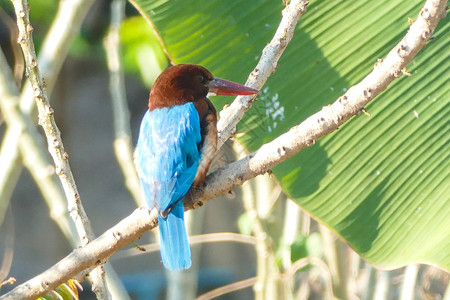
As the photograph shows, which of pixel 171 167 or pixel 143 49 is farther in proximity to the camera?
pixel 143 49

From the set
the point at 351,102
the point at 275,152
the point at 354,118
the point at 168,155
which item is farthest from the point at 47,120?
the point at 354,118

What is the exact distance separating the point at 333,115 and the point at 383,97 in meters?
0.86

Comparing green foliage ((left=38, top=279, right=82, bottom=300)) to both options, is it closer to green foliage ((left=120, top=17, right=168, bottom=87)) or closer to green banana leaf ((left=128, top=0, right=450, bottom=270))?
green banana leaf ((left=128, top=0, right=450, bottom=270))

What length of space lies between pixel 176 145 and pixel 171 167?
Result: 0.07 m

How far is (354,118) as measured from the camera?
225cm

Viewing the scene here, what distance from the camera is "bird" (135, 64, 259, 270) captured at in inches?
A: 71.0

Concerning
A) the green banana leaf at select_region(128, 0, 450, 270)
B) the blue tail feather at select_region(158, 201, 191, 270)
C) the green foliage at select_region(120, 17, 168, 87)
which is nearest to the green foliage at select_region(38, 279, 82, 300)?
the blue tail feather at select_region(158, 201, 191, 270)

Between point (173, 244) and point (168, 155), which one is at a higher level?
point (168, 155)

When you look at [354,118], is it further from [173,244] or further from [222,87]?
[173,244]

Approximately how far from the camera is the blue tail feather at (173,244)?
1.80m

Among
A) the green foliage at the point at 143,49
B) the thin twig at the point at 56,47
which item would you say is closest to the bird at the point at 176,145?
the thin twig at the point at 56,47

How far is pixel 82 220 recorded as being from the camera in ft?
5.36

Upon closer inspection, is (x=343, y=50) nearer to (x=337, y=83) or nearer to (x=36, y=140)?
(x=337, y=83)

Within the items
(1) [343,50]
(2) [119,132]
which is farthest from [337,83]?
(2) [119,132]
